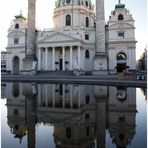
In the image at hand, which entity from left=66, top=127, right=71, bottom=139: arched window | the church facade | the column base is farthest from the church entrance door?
left=66, top=127, right=71, bottom=139: arched window

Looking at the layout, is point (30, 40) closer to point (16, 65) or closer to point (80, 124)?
point (16, 65)

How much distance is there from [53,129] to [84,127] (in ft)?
3.04

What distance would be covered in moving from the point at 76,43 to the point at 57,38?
448cm

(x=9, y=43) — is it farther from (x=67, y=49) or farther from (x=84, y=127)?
(x=84, y=127)

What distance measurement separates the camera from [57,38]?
47.4m

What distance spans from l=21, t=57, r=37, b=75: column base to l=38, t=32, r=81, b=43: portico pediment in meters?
4.58

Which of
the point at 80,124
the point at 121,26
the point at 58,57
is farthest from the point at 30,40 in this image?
the point at 80,124

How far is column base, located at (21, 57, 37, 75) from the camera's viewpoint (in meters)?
44.5

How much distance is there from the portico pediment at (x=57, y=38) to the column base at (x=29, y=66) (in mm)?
4583

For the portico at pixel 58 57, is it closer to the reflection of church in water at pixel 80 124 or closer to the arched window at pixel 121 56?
the arched window at pixel 121 56

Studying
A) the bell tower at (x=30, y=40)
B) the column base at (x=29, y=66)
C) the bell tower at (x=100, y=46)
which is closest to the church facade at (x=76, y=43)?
the bell tower at (x=100, y=46)

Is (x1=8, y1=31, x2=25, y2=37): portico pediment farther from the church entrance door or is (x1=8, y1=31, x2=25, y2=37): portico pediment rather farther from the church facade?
the church entrance door

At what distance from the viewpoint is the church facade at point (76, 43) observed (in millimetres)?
45531

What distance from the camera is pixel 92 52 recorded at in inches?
1917
